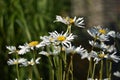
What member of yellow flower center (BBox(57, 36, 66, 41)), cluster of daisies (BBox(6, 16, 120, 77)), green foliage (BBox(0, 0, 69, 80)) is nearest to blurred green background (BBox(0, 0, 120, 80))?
green foliage (BBox(0, 0, 69, 80))

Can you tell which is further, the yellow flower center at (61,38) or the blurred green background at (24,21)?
the blurred green background at (24,21)

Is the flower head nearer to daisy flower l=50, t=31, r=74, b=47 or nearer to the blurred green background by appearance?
daisy flower l=50, t=31, r=74, b=47

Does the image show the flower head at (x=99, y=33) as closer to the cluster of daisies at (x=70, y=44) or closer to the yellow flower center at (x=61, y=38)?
the cluster of daisies at (x=70, y=44)

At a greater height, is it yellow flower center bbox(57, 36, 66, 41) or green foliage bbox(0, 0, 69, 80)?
green foliage bbox(0, 0, 69, 80)


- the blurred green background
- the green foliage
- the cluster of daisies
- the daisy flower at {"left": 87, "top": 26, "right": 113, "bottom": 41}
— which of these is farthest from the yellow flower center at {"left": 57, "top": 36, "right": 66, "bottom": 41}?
the green foliage

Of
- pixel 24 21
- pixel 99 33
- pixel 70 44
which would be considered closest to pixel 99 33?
pixel 99 33

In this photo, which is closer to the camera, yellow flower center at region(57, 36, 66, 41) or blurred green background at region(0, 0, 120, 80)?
yellow flower center at region(57, 36, 66, 41)

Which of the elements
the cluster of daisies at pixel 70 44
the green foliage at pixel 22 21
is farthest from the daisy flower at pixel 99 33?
the green foliage at pixel 22 21

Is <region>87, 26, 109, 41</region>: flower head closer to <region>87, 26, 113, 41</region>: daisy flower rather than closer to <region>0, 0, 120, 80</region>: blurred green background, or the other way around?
<region>87, 26, 113, 41</region>: daisy flower

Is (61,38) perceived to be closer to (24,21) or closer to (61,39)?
(61,39)

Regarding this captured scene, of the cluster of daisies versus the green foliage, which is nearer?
the cluster of daisies

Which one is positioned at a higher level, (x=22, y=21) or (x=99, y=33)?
(x=22, y=21)
